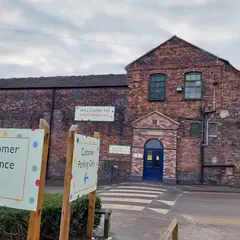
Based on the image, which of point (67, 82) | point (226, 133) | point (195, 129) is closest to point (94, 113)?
point (67, 82)

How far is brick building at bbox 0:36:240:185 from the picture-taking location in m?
17.5

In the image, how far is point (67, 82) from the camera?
2206 centimetres

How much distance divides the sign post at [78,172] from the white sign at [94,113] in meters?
14.3

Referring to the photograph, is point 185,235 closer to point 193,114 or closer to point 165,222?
point 165,222

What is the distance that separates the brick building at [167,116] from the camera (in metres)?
17.5

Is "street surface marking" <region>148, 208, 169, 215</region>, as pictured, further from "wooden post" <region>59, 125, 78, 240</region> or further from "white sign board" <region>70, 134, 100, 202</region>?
"wooden post" <region>59, 125, 78, 240</region>

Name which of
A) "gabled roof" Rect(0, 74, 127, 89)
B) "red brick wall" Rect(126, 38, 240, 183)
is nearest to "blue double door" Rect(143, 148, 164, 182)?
"red brick wall" Rect(126, 38, 240, 183)

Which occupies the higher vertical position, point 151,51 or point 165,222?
point 151,51

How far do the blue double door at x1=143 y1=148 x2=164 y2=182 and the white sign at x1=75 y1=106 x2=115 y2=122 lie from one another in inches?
145

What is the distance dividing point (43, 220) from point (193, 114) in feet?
49.5

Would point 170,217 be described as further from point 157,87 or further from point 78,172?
point 157,87

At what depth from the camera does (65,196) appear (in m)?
3.97

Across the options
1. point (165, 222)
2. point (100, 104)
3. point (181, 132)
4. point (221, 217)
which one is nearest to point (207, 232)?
point (165, 222)

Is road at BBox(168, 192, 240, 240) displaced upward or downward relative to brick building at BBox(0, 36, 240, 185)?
downward
